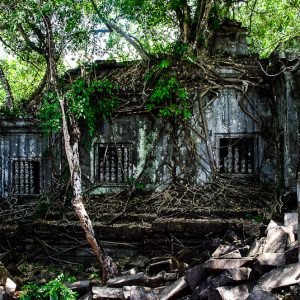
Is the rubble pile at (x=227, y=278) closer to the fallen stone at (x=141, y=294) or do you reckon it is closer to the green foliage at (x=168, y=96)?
the fallen stone at (x=141, y=294)

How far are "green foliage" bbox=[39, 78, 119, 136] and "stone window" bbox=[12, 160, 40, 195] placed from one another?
1.32 metres

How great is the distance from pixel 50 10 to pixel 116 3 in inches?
120

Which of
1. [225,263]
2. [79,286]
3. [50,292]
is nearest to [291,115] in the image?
[225,263]

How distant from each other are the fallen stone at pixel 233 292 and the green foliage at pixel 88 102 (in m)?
5.10

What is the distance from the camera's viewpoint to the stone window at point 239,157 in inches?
334

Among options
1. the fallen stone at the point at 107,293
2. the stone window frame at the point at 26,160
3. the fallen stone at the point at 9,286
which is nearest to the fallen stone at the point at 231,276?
the fallen stone at the point at 107,293

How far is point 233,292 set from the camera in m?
4.26

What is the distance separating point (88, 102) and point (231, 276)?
5358 millimetres

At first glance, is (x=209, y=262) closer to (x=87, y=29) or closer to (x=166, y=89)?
(x=166, y=89)

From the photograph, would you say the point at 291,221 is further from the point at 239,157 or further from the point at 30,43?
the point at 30,43

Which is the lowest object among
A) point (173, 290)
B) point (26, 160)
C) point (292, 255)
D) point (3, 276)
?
point (3, 276)

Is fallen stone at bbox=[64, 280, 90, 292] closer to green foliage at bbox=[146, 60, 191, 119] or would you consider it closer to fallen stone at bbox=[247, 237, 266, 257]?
fallen stone at bbox=[247, 237, 266, 257]

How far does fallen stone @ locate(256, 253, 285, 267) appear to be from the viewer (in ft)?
14.6

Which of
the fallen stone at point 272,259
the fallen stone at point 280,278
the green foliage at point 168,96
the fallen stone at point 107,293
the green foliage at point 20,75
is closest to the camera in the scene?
the fallen stone at point 280,278
